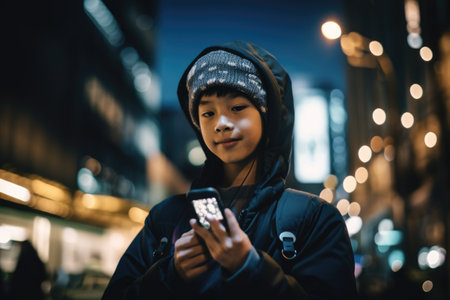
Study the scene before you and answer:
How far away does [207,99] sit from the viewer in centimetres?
237

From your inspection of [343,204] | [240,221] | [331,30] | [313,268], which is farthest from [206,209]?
[343,204]

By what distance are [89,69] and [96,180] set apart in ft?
22.7

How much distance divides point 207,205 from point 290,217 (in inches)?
17.0

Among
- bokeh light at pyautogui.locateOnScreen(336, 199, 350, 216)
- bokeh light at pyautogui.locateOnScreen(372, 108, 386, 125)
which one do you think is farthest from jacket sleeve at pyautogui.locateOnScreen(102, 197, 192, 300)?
bokeh light at pyautogui.locateOnScreen(336, 199, 350, 216)

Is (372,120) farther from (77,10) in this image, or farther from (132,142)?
(77,10)

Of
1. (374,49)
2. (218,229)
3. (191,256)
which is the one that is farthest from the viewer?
(374,49)

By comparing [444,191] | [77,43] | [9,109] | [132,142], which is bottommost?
[444,191]

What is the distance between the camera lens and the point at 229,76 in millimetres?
2301

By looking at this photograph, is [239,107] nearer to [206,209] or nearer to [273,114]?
[273,114]

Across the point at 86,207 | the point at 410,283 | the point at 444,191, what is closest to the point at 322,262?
the point at 410,283

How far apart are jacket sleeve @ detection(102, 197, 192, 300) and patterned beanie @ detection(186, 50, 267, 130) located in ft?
2.17

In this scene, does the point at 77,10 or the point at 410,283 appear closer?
the point at 410,283

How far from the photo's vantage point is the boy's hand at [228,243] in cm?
177

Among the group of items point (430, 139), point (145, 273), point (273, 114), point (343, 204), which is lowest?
point (145, 273)
